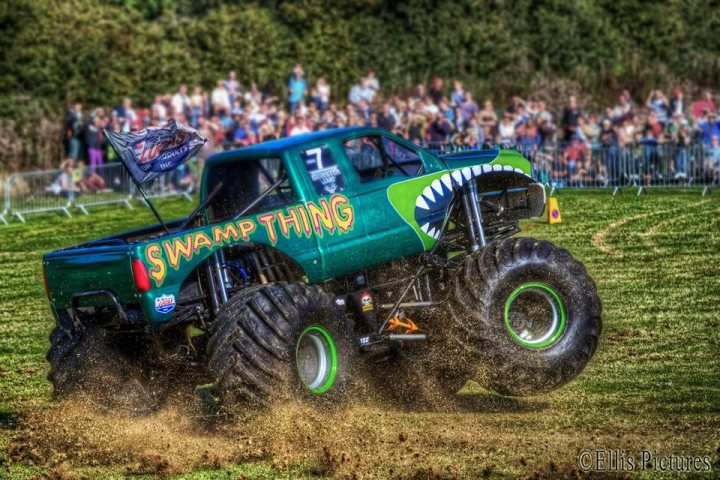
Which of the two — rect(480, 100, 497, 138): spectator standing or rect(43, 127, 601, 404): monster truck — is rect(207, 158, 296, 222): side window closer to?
rect(43, 127, 601, 404): monster truck

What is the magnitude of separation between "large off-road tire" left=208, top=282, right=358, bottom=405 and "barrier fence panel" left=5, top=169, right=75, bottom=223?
1650cm

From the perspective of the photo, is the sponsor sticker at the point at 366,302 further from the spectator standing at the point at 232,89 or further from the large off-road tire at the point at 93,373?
the spectator standing at the point at 232,89

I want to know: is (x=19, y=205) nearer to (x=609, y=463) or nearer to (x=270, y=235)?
(x=270, y=235)

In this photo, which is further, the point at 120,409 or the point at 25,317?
the point at 25,317

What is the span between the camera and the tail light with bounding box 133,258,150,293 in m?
11.0

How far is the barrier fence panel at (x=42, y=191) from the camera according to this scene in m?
27.0

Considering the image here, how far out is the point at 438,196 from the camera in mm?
13078

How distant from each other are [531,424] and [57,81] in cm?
2549

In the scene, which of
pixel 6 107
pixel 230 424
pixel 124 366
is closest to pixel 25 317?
pixel 124 366

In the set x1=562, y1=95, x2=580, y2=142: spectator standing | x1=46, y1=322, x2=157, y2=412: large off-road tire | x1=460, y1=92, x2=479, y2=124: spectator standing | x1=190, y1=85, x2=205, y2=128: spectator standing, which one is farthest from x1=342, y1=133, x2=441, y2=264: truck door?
x1=190, y1=85, x2=205, y2=128: spectator standing

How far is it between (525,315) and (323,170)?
2.33 m

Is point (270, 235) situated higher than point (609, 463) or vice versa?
point (270, 235)

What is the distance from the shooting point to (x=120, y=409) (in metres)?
11.8

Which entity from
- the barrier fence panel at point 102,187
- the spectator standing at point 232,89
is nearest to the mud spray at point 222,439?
the barrier fence panel at point 102,187
